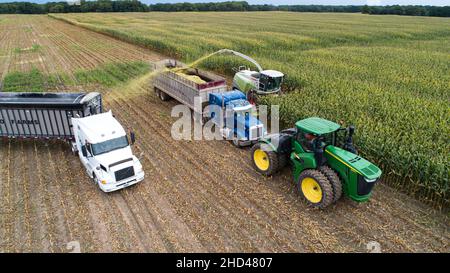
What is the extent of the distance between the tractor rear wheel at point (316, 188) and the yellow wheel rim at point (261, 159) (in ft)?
5.91

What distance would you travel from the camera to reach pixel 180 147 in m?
14.5

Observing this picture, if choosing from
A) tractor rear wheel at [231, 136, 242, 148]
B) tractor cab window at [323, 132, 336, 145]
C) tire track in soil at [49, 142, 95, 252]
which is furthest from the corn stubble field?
tractor cab window at [323, 132, 336, 145]

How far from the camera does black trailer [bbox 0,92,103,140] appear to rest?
12852mm

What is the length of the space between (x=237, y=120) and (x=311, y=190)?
5.04 metres

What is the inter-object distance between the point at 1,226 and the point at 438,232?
43.5ft

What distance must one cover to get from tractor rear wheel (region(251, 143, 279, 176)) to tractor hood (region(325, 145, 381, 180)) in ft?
7.10

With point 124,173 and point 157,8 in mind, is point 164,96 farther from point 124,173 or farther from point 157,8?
point 157,8

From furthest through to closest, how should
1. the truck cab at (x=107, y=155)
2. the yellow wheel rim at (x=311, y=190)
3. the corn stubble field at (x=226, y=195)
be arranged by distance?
the truck cab at (x=107, y=155) < the yellow wheel rim at (x=311, y=190) < the corn stubble field at (x=226, y=195)

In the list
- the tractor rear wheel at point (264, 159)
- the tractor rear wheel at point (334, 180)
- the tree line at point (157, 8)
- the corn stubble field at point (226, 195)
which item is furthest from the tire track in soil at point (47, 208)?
the tree line at point (157, 8)

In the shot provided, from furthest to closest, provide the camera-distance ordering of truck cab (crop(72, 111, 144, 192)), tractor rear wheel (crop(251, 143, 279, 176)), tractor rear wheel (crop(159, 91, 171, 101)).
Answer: tractor rear wheel (crop(159, 91, 171, 101))
tractor rear wheel (crop(251, 143, 279, 176))
truck cab (crop(72, 111, 144, 192))

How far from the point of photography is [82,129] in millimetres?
11203

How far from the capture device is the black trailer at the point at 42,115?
1285 cm

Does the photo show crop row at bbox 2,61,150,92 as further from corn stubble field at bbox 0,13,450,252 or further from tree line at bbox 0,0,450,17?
tree line at bbox 0,0,450,17

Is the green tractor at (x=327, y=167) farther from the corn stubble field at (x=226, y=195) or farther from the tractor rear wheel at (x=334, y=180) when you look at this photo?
the corn stubble field at (x=226, y=195)
